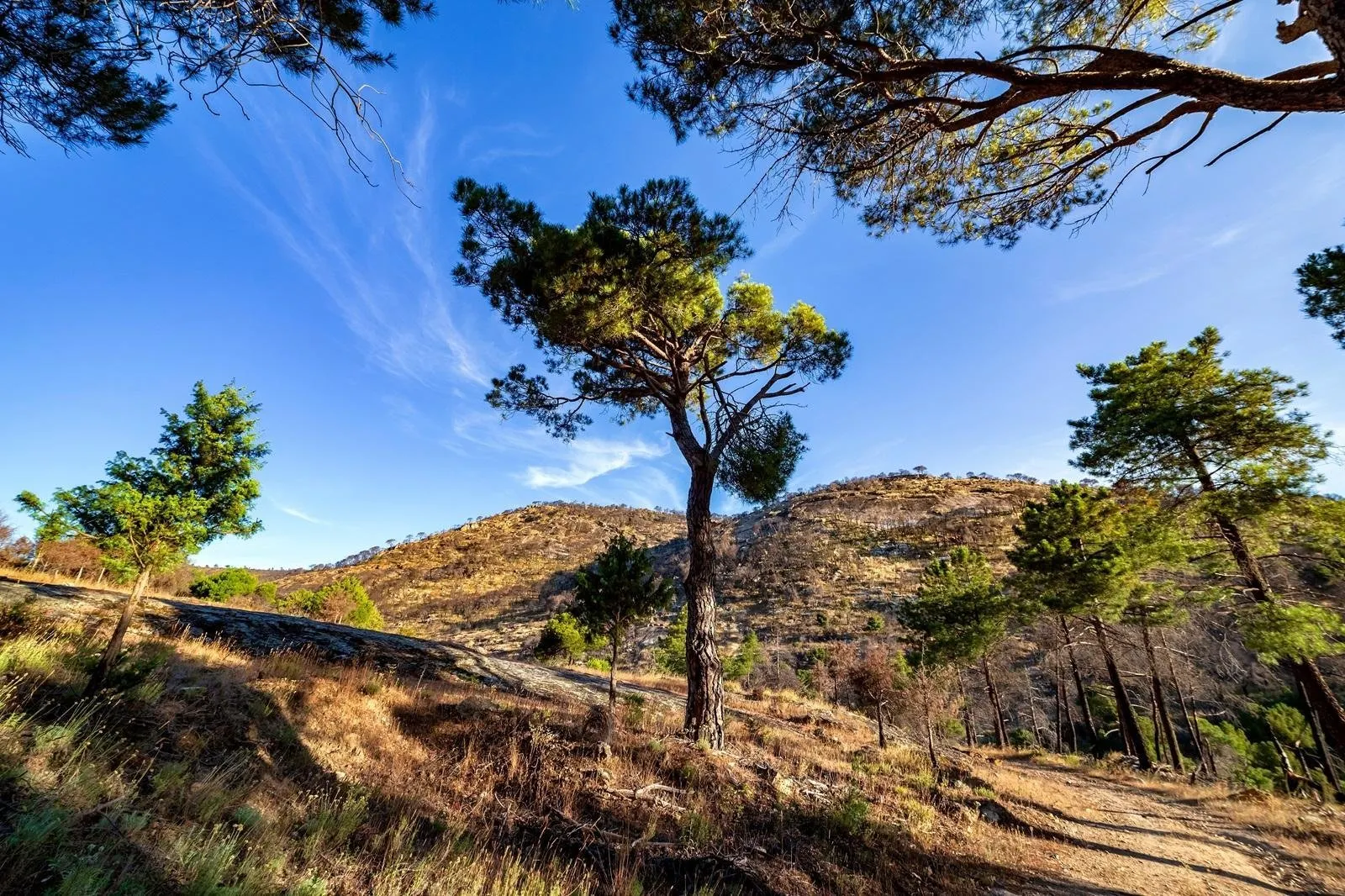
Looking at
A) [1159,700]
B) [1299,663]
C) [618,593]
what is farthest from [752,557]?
[618,593]

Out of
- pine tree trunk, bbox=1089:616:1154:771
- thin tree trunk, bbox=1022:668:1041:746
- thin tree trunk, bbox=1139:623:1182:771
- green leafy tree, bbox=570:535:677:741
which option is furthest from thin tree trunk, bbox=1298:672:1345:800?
green leafy tree, bbox=570:535:677:741

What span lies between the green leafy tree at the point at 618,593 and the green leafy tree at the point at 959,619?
14.9 metres

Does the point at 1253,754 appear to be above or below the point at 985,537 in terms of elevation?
below

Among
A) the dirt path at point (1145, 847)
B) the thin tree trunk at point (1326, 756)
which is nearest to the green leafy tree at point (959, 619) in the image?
the dirt path at point (1145, 847)

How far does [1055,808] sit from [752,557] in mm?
57976

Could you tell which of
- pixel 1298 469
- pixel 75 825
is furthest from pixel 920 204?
pixel 1298 469

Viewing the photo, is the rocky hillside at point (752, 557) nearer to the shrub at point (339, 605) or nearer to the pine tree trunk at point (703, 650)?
the shrub at point (339, 605)

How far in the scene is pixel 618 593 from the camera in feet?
34.0

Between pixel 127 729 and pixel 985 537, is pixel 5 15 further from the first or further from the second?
pixel 985 537

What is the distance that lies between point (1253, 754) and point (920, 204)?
29.3m

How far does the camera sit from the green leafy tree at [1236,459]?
9820 millimetres

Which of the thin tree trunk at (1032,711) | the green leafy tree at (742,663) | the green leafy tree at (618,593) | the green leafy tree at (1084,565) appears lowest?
the thin tree trunk at (1032,711)

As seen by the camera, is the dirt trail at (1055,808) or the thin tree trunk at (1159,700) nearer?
the dirt trail at (1055,808)

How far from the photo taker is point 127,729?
15.4 feet
